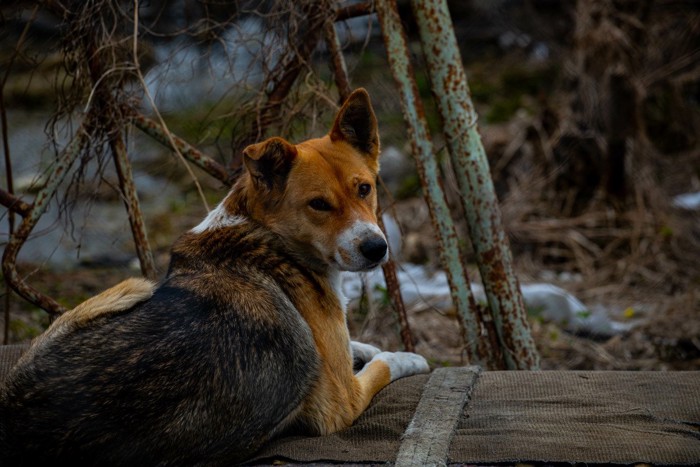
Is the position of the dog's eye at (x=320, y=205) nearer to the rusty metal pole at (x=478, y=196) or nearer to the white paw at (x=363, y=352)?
the white paw at (x=363, y=352)

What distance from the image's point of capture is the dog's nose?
313 cm

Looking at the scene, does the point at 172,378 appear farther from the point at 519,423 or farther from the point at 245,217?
the point at 519,423

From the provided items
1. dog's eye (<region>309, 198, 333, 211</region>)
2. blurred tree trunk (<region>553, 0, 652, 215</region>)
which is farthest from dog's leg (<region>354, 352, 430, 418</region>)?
blurred tree trunk (<region>553, 0, 652, 215</region>)

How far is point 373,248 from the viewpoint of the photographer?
313cm

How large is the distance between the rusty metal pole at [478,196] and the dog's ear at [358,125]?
2.17ft

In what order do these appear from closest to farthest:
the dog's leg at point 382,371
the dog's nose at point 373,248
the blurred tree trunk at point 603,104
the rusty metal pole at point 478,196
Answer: the dog's nose at point 373,248
the dog's leg at point 382,371
the rusty metal pole at point 478,196
the blurred tree trunk at point 603,104

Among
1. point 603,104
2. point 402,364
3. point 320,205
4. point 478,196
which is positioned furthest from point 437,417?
point 603,104

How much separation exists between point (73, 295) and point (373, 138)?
3783 millimetres

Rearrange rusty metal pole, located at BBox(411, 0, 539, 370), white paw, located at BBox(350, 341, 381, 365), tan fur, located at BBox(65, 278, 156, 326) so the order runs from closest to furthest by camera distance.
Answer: tan fur, located at BBox(65, 278, 156, 326)
white paw, located at BBox(350, 341, 381, 365)
rusty metal pole, located at BBox(411, 0, 539, 370)

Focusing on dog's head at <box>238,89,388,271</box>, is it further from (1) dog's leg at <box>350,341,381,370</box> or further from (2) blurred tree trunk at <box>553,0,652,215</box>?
(2) blurred tree trunk at <box>553,0,652,215</box>

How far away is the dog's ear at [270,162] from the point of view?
10.3 feet

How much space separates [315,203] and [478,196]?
3.99 feet

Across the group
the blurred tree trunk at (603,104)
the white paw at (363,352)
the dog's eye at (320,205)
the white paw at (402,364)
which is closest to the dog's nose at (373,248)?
the dog's eye at (320,205)

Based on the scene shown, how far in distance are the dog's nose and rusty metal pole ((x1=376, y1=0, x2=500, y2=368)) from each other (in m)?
1.04
